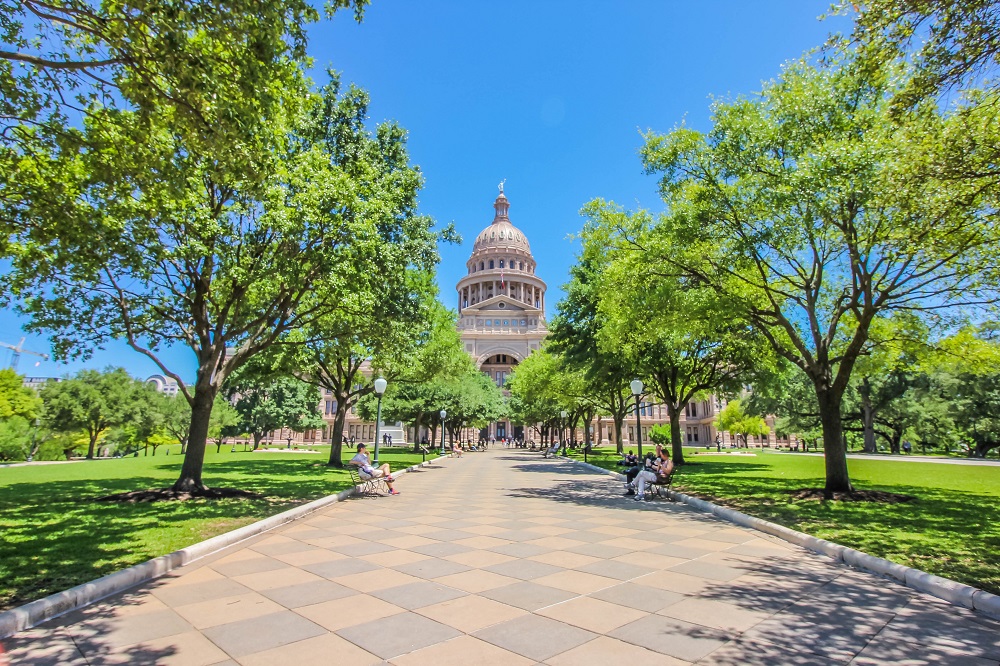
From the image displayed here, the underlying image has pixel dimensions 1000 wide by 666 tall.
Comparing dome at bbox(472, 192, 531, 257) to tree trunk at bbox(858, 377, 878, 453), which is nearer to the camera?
tree trunk at bbox(858, 377, 878, 453)

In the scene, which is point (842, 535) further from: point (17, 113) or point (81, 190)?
point (81, 190)

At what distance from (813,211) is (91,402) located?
4917cm

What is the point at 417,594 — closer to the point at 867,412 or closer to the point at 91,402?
the point at 91,402

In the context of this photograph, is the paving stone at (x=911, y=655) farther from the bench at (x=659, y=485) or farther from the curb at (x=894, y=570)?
the bench at (x=659, y=485)

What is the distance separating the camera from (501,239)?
12375cm

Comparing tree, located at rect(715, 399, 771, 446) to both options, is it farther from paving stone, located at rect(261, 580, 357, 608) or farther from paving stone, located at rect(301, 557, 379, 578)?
paving stone, located at rect(261, 580, 357, 608)

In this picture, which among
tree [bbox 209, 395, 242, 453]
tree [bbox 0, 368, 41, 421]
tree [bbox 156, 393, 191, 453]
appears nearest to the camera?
tree [bbox 0, 368, 41, 421]

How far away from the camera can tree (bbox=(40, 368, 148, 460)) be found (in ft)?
136

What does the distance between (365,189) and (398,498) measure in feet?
26.4

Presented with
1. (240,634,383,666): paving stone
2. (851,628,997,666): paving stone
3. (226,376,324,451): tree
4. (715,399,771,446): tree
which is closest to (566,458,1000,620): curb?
(851,628,997,666): paving stone

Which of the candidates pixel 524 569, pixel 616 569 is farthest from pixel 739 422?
pixel 524 569

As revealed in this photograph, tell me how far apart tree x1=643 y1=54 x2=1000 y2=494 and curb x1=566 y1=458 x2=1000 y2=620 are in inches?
219

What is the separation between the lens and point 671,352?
976 inches

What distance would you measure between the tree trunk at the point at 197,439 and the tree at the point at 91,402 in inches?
1454
